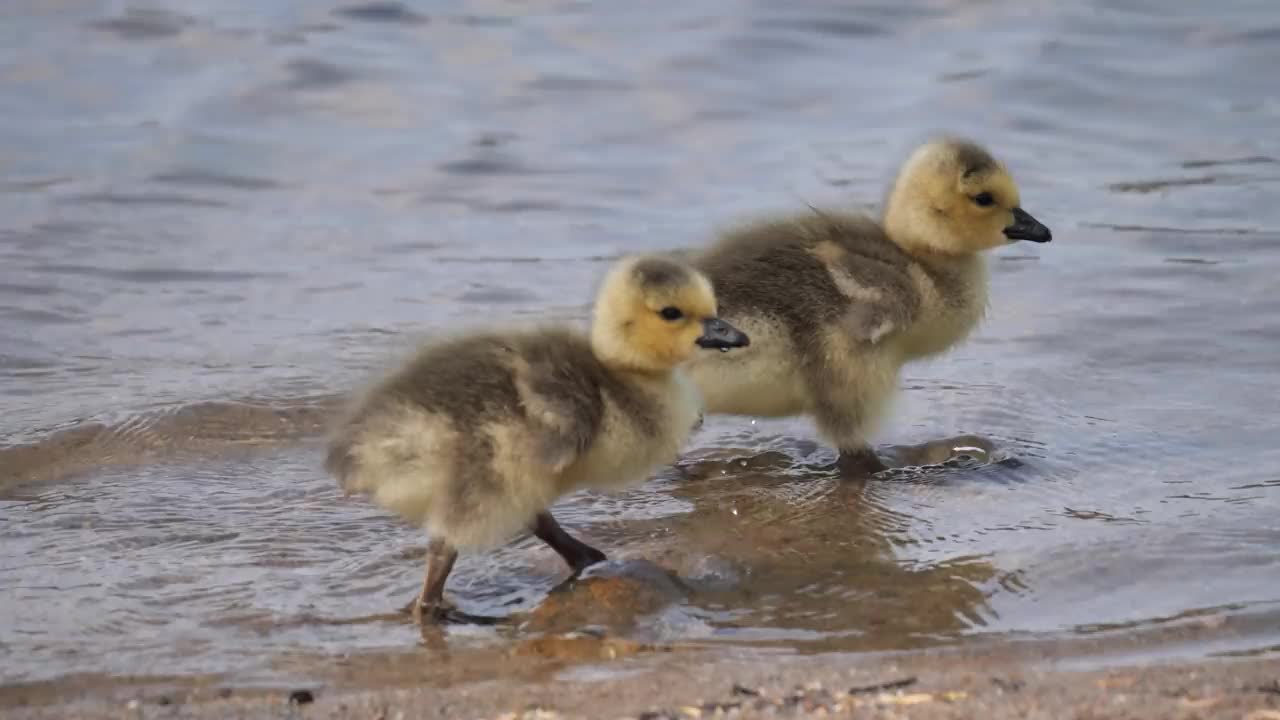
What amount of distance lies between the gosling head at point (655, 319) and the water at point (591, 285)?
0.64 meters

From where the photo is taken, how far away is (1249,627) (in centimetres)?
472

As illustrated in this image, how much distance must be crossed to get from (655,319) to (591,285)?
3301 millimetres

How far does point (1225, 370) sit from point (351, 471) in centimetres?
376

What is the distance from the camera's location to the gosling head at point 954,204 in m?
6.48

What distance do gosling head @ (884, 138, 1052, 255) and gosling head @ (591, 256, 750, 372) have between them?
152cm

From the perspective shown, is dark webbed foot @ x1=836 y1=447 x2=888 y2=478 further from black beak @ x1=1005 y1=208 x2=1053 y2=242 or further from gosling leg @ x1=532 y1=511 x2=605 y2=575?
gosling leg @ x1=532 y1=511 x2=605 y2=575

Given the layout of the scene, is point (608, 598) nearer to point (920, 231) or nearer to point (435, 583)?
point (435, 583)

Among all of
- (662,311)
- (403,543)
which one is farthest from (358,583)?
(662,311)

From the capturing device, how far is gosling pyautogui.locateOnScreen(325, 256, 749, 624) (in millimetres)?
4816

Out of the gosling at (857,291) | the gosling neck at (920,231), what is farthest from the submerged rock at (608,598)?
the gosling neck at (920,231)

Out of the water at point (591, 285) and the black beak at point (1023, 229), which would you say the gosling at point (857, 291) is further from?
the water at point (591, 285)

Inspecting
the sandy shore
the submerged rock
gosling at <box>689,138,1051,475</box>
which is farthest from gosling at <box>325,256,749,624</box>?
gosling at <box>689,138,1051,475</box>

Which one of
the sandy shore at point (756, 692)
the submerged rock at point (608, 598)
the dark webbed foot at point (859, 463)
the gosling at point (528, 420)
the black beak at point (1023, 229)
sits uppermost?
the black beak at point (1023, 229)

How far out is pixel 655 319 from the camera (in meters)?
5.08
